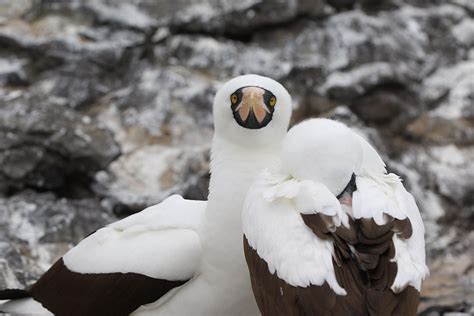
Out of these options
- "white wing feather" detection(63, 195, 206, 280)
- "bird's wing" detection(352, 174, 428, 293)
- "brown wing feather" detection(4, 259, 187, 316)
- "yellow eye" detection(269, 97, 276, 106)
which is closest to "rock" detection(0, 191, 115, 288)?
"brown wing feather" detection(4, 259, 187, 316)

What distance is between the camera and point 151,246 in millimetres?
3668

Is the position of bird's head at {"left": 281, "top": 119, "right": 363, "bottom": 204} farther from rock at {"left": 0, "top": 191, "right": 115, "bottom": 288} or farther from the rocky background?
the rocky background

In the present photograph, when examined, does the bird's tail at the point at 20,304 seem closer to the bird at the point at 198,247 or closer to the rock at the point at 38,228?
the bird at the point at 198,247

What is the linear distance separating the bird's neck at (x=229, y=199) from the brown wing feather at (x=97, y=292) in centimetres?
24

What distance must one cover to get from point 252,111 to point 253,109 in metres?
0.01

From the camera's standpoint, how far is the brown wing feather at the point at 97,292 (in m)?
3.67

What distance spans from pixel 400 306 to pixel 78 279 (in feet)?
5.27

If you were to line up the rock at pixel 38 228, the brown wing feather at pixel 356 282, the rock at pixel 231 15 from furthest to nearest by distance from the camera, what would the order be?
the rock at pixel 231 15 → the rock at pixel 38 228 → the brown wing feather at pixel 356 282

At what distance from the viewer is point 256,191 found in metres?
3.25

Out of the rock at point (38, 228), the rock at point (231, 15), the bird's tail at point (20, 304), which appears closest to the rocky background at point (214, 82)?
the rock at point (231, 15)

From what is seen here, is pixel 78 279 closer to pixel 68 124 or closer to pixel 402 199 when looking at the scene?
pixel 402 199

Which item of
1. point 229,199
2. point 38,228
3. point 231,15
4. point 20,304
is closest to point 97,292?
point 20,304

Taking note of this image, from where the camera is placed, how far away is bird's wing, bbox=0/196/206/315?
143 inches

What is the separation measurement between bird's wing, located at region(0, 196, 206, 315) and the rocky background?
190 cm
